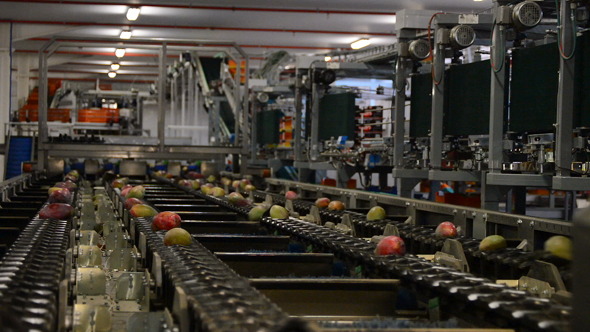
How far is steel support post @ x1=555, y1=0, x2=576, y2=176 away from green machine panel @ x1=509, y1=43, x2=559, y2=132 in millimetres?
336

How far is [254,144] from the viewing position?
19109mm

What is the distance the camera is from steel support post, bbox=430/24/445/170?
328 inches

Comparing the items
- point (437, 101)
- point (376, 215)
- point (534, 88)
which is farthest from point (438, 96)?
point (376, 215)

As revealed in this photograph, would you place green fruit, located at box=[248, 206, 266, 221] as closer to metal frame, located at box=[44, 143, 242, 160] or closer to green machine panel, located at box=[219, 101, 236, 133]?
metal frame, located at box=[44, 143, 242, 160]

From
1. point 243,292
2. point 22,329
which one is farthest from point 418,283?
point 22,329

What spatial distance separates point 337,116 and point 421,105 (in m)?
3.53

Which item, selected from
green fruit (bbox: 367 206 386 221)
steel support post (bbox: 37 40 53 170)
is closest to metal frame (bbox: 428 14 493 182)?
green fruit (bbox: 367 206 386 221)

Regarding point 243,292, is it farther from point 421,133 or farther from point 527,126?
point 421,133

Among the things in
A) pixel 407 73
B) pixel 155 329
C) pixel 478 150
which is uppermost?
pixel 407 73

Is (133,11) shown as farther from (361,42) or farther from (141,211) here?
(141,211)

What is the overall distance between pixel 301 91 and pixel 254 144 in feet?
15.9

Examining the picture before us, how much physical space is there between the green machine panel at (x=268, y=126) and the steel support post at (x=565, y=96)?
12.0 m

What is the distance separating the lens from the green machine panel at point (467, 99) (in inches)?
306

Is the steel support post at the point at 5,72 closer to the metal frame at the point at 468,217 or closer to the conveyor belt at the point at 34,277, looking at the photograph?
the metal frame at the point at 468,217
